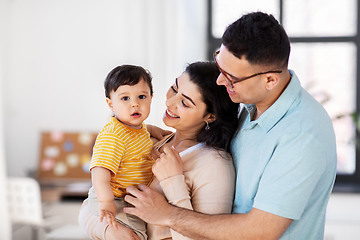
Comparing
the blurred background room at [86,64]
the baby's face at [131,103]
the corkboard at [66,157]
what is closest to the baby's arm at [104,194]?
the baby's face at [131,103]

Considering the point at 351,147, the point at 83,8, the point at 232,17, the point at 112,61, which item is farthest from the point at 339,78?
the point at 83,8

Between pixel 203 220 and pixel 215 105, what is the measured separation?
0.48 metres

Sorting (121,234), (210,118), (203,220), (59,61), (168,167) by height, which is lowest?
(121,234)

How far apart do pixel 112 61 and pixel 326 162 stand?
10.5ft

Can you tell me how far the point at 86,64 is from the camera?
407cm

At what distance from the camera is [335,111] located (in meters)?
4.00

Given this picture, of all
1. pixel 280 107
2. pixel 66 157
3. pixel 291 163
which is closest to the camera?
pixel 291 163

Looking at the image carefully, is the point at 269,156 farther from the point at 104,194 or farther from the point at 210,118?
the point at 104,194

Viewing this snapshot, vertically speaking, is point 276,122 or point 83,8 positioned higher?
point 83,8

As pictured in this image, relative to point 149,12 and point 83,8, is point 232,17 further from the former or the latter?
point 83,8

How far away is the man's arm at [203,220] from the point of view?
115cm

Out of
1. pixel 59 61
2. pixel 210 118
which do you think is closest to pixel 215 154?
pixel 210 118

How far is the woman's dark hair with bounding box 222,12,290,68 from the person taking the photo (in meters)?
1.21

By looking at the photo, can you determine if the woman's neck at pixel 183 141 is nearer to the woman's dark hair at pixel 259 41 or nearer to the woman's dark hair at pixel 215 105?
the woman's dark hair at pixel 215 105
